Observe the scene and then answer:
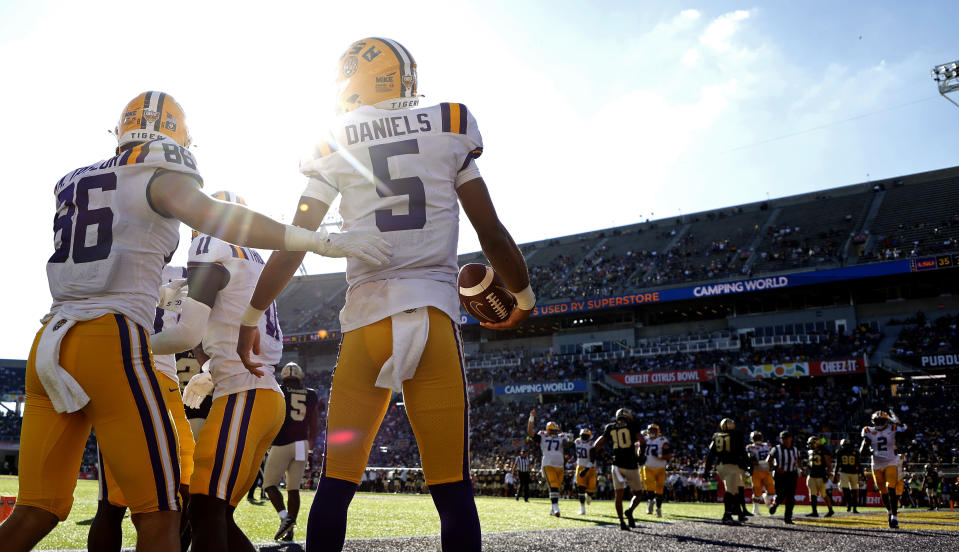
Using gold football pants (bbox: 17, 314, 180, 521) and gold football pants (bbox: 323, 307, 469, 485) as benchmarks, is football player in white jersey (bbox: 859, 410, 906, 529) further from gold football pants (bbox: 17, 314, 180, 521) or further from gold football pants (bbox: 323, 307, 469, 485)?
gold football pants (bbox: 17, 314, 180, 521)

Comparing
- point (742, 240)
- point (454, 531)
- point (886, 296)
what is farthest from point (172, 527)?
point (742, 240)

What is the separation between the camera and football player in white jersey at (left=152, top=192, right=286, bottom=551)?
11.6 ft

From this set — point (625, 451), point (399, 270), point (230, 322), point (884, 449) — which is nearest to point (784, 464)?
point (884, 449)

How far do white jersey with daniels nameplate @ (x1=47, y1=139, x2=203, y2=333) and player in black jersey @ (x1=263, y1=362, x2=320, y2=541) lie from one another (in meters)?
5.74

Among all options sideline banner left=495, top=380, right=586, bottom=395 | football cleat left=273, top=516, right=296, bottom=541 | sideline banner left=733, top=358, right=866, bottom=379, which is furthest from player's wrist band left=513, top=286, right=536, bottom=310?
sideline banner left=495, top=380, right=586, bottom=395

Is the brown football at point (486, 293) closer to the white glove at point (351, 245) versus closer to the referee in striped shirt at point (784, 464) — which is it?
the white glove at point (351, 245)

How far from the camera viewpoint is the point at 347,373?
8.75 feet

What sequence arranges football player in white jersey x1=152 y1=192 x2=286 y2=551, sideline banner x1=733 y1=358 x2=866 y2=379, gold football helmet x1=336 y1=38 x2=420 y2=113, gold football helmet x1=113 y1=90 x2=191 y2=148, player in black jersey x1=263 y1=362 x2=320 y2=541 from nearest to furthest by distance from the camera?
gold football helmet x1=336 y1=38 x2=420 y2=113 < gold football helmet x1=113 y1=90 x2=191 y2=148 < football player in white jersey x1=152 y1=192 x2=286 y2=551 < player in black jersey x1=263 y1=362 x2=320 y2=541 < sideline banner x1=733 y1=358 x2=866 y2=379

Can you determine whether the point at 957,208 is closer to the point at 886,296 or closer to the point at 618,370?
the point at 886,296

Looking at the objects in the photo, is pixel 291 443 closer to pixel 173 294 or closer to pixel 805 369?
pixel 173 294

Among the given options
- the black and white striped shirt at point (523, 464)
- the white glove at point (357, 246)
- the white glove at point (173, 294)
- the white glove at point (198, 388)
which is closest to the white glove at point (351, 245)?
the white glove at point (357, 246)

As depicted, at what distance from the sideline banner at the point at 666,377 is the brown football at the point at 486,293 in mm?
33651

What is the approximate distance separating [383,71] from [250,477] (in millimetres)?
2299

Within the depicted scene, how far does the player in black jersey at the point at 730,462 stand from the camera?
12.1 meters
